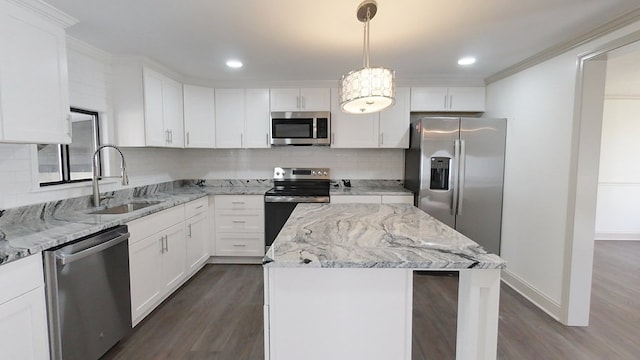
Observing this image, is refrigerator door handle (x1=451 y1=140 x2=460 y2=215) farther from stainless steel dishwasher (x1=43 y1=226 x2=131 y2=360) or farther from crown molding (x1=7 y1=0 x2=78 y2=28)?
crown molding (x1=7 y1=0 x2=78 y2=28)

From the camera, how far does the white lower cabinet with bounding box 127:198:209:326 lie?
7.20 ft

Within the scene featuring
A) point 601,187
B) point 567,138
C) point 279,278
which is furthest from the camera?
point 601,187

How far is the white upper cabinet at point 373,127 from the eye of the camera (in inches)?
143

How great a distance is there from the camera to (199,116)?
361 cm

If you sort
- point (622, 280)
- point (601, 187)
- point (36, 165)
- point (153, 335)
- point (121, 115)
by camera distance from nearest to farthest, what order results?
point (36, 165), point (153, 335), point (121, 115), point (622, 280), point (601, 187)

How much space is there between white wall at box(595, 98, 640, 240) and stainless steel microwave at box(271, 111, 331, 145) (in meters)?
4.55

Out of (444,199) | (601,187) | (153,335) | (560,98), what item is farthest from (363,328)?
(601,187)

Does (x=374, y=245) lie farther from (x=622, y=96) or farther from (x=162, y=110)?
(x=622, y=96)

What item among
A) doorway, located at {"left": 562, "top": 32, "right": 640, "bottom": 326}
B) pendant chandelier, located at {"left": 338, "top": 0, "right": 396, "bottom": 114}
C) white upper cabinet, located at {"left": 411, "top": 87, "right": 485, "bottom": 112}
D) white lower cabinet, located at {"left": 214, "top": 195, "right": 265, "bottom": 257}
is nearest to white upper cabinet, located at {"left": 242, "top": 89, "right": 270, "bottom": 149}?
white lower cabinet, located at {"left": 214, "top": 195, "right": 265, "bottom": 257}

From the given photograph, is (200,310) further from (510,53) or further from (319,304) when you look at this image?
(510,53)

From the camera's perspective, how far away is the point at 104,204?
251cm

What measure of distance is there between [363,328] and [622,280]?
11.8ft

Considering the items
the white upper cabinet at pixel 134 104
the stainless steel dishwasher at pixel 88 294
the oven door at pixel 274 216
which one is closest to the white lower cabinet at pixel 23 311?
the stainless steel dishwasher at pixel 88 294

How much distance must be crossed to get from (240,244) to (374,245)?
8.29ft
